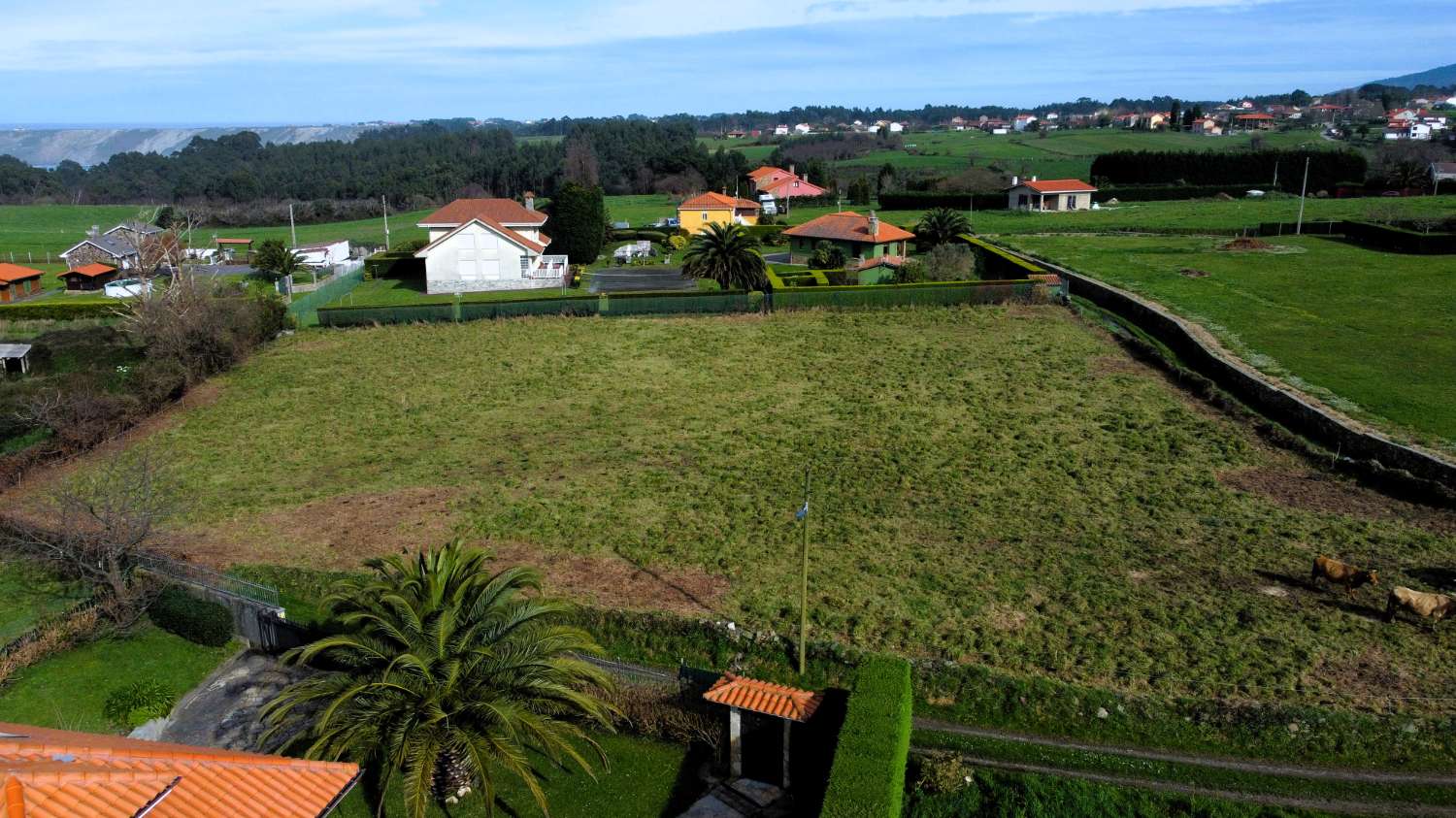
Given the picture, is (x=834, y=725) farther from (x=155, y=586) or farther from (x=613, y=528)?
(x=155, y=586)

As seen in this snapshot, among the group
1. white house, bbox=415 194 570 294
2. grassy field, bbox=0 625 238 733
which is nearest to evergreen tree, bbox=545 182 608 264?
white house, bbox=415 194 570 294

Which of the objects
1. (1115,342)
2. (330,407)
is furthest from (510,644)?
(1115,342)

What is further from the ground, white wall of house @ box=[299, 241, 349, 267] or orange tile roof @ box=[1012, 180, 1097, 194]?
orange tile roof @ box=[1012, 180, 1097, 194]

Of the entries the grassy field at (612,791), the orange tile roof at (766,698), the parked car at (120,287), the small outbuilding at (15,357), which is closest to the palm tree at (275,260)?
the parked car at (120,287)

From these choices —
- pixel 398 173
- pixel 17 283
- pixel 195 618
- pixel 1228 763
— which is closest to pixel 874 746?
pixel 1228 763

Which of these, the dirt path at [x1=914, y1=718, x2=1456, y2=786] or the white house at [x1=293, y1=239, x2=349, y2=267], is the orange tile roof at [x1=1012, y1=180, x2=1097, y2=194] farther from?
the dirt path at [x1=914, y1=718, x2=1456, y2=786]

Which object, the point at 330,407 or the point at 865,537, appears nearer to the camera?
the point at 865,537
